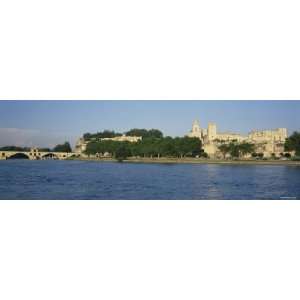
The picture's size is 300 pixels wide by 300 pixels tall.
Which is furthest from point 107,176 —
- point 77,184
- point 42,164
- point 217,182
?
point 217,182

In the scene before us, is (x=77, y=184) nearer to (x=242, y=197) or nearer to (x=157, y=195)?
(x=157, y=195)

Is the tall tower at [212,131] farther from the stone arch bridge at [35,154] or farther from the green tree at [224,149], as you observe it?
the stone arch bridge at [35,154]

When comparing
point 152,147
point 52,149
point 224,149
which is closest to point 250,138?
point 224,149

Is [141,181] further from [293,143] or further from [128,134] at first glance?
[293,143]

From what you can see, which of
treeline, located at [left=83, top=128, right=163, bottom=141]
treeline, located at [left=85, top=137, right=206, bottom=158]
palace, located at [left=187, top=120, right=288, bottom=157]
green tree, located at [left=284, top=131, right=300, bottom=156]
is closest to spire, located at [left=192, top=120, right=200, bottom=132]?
palace, located at [left=187, top=120, right=288, bottom=157]

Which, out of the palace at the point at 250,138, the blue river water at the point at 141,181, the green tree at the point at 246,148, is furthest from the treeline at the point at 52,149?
the green tree at the point at 246,148
